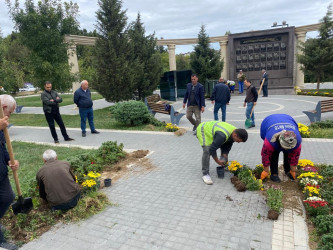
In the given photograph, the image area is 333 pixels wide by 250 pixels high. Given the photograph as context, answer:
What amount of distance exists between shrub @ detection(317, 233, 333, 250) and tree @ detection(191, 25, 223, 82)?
16.5 m

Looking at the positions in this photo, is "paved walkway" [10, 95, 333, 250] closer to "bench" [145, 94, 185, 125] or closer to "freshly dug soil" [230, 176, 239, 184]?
"freshly dug soil" [230, 176, 239, 184]

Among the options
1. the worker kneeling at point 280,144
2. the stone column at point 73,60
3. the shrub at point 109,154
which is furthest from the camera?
the stone column at point 73,60

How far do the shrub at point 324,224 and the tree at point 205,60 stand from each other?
633 inches

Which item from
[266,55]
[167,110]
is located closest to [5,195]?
[167,110]

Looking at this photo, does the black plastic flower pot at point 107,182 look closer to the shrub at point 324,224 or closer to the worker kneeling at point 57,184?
the worker kneeling at point 57,184

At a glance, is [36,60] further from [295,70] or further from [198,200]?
[295,70]

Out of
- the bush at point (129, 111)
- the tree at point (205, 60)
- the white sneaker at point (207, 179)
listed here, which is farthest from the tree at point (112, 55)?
the white sneaker at point (207, 179)

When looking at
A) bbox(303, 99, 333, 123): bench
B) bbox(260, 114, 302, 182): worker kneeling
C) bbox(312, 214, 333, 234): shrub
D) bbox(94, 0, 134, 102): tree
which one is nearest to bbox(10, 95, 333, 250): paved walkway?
bbox(312, 214, 333, 234): shrub

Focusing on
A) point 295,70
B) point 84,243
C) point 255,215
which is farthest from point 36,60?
point 295,70

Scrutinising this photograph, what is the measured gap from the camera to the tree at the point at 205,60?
18531 millimetres

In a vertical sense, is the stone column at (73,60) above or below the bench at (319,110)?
above

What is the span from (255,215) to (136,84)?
38.5ft

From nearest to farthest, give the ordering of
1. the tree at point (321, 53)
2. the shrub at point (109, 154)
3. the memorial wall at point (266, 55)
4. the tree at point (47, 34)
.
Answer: the shrub at point (109, 154) → the tree at point (47, 34) → the tree at point (321, 53) → the memorial wall at point (266, 55)

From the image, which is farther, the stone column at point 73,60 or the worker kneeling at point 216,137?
the stone column at point 73,60
